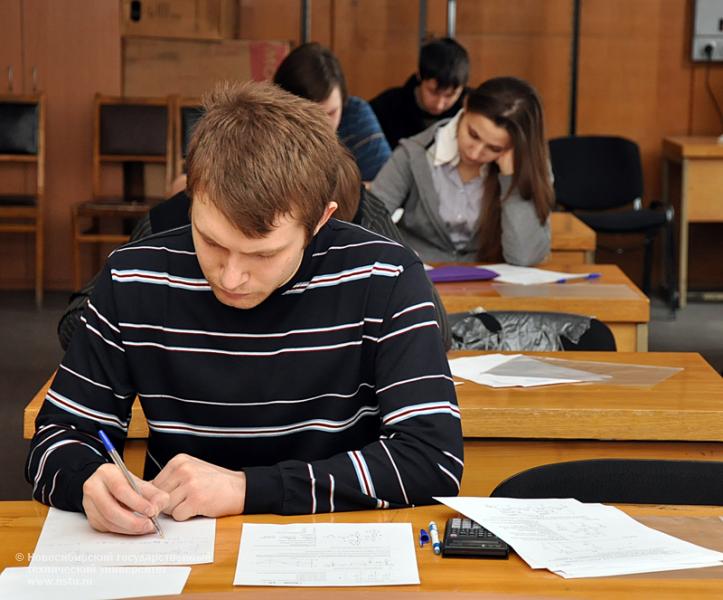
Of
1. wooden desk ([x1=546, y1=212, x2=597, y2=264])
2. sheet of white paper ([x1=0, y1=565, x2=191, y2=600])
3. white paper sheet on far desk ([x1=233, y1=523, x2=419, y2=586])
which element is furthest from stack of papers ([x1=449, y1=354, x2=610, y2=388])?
wooden desk ([x1=546, y1=212, x2=597, y2=264])

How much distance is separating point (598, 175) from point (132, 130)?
263 centimetres

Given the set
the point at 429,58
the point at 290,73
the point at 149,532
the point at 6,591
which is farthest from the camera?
the point at 429,58

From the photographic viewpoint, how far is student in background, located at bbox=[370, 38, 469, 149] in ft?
17.1

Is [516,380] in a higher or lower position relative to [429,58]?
lower

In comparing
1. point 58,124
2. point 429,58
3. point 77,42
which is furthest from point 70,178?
point 429,58

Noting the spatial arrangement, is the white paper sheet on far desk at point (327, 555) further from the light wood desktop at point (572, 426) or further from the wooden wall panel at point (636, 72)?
the wooden wall panel at point (636, 72)

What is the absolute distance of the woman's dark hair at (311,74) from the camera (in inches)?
145

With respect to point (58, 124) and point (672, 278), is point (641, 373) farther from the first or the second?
point (58, 124)

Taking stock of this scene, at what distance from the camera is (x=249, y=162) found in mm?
1388

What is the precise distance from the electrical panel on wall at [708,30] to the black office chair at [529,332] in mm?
4591

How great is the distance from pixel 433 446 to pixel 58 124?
18.5 ft

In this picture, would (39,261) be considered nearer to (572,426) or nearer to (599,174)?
(599,174)

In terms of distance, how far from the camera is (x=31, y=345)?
214 inches

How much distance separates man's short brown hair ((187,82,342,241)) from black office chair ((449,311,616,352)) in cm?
135
